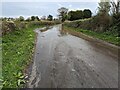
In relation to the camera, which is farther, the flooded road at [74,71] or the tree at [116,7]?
the tree at [116,7]

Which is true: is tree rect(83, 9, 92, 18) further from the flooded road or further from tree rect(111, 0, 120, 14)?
the flooded road

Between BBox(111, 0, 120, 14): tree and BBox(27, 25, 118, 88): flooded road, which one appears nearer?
BBox(27, 25, 118, 88): flooded road

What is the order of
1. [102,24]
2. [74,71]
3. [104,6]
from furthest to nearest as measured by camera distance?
1. [104,6]
2. [102,24]
3. [74,71]

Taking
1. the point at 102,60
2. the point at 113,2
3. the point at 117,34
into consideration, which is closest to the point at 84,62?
the point at 102,60

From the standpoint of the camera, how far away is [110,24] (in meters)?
24.8

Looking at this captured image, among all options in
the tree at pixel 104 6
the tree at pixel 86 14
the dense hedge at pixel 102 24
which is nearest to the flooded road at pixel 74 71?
the dense hedge at pixel 102 24

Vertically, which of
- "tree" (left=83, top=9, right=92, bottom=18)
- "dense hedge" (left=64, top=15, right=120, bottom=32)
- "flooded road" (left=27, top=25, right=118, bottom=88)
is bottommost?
"flooded road" (left=27, top=25, right=118, bottom=88)

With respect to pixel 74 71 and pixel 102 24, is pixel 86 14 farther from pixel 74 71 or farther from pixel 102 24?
pixel 74 71

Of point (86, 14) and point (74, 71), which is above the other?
point (86, 14)

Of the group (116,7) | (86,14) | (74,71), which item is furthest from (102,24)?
(86,14)

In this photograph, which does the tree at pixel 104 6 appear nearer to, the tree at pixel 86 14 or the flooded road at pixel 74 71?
the flooded road at pixel 74 71

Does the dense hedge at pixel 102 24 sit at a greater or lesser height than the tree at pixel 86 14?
lesser

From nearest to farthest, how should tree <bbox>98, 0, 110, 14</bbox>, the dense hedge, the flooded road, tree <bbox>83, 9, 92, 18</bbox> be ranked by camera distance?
the flooded road
the dense hedge
tree <bbox>98, 0, 110, 14</bbox>
tree <bbox>83, 9, 92, 18</bbox>

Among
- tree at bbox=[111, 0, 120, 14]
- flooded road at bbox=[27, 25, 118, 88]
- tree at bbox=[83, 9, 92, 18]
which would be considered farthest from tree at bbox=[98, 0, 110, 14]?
tree at bbox=[83, 9, 92, 18]
